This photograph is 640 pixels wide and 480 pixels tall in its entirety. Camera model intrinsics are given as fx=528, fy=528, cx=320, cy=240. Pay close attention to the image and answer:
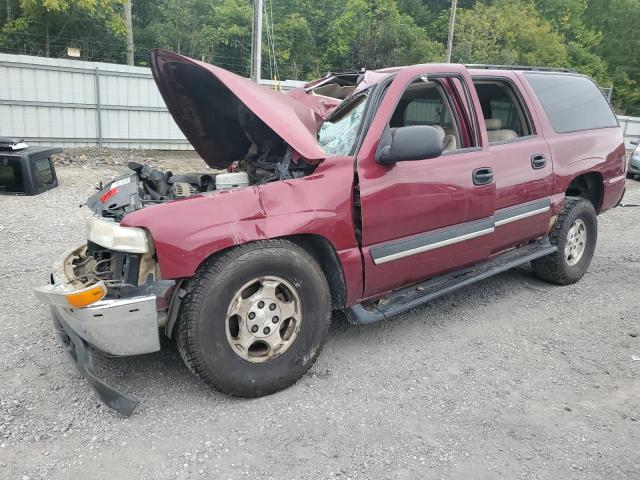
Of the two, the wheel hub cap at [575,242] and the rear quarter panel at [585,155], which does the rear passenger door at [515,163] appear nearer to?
the rear quarter panel at [585,155]

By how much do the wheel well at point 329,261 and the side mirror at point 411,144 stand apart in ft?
2.14

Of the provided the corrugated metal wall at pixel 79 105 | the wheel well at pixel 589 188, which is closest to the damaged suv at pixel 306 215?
the wheel well at pixel 589 188

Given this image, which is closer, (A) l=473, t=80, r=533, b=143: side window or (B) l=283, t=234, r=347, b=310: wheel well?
(B) l=283, t=234, r=347, b=310: wheel well

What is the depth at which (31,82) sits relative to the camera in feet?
40.3

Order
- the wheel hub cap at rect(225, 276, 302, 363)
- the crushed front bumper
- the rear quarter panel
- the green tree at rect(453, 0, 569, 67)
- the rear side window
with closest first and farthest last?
1. the crushed front bumper
2. the wheel hub cap at rect(225, 276, 302, 363)
3. the rear quarter panel
4. the rear side window
5. the green tree at rect(453, 0, 569, 67)

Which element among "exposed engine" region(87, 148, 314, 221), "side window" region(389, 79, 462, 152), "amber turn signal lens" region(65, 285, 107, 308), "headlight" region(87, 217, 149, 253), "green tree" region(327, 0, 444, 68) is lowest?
"amber turn signal lens" region(65, 285, 107, 308)

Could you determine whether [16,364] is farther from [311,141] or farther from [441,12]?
[441,12]

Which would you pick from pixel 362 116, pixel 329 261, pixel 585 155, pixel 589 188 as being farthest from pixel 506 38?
pixel 329 261

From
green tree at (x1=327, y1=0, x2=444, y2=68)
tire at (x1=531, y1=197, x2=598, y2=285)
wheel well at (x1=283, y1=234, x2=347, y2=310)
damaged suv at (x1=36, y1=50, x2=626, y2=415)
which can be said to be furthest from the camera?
green tree at (x1=327, y1=0, x2=444, y2=68)

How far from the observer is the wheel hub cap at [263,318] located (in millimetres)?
2959

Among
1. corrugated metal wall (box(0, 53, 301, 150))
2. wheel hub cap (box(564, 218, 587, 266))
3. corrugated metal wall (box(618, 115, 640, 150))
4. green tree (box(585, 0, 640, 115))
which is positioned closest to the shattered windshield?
wheel hub cap (box(564, 218, 587, 266))

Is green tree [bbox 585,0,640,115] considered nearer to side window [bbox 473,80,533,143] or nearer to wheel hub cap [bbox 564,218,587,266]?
wheel hub cap [bbox 564,218,587,266]

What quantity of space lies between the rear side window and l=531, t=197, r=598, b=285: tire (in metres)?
0.72

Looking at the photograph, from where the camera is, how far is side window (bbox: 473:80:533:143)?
14.5 ft
